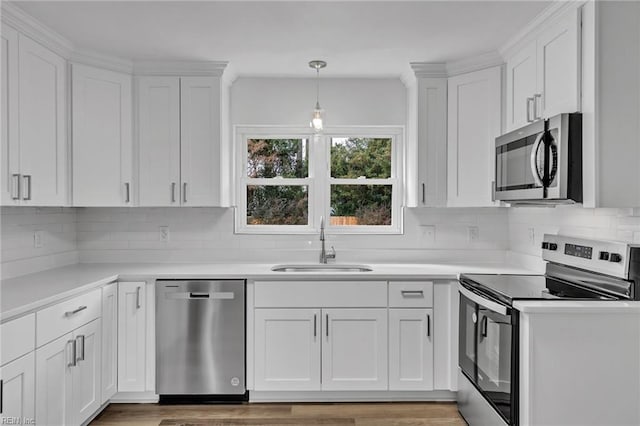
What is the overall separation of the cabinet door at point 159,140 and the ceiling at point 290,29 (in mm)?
222

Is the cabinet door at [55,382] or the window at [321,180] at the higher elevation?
the window at [321,180]

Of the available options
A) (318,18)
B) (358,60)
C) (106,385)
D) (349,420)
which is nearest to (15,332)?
(106,385)

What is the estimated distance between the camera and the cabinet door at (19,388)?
188 centimetres

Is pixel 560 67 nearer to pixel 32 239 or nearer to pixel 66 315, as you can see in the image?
pixel 66 315

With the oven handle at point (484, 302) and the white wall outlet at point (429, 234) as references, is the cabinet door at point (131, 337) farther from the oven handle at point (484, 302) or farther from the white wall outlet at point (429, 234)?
the white wall outlet at point (429, 234)

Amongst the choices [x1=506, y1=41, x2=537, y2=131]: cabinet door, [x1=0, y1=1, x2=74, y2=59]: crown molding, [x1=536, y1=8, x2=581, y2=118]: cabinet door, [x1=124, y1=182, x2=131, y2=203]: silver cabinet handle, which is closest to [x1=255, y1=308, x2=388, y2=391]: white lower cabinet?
[x1=124, y1=182, x2=131, y2=203]: silver cabinet handle

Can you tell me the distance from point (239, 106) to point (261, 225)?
0.95m

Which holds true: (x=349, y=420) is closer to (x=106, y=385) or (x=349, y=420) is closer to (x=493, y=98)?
(x=106, y=385)

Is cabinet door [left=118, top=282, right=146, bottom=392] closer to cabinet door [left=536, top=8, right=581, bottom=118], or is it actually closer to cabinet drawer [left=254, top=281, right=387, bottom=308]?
cabinet drawer [left=254, top=281, right=387, bottom=308]

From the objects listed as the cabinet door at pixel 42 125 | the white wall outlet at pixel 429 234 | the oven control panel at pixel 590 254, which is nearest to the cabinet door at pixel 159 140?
the cabinet door at pixel 42 125

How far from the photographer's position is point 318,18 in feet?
8.40

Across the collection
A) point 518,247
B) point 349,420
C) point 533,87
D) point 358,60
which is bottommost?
point 349,420

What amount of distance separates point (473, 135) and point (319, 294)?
1504mm

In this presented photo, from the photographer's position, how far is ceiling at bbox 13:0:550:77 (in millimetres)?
2430
